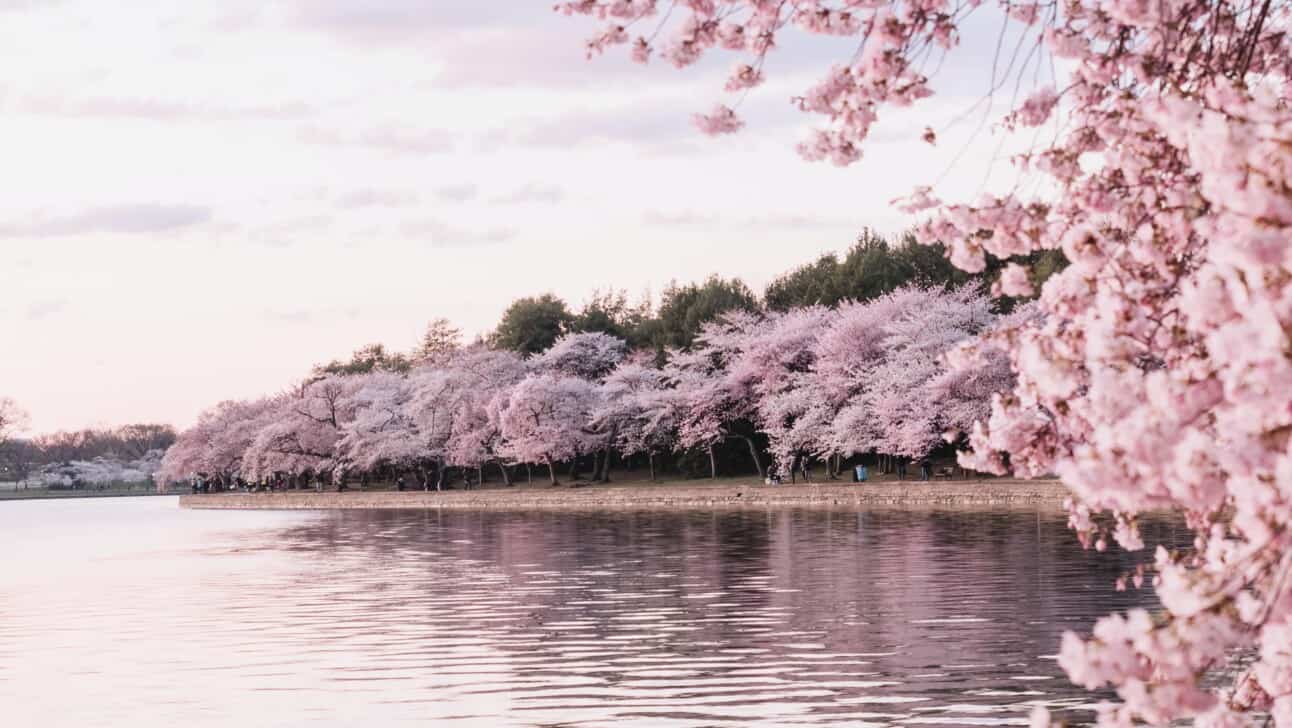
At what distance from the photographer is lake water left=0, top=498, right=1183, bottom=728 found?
15.8 meters

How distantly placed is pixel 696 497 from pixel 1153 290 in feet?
197

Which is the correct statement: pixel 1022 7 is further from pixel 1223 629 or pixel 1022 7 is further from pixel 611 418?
pixel 611 418

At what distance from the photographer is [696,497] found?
66688 mm

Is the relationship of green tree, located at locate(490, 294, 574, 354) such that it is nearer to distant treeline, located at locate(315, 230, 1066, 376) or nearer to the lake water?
distant treeline, located at locate(315, 230, 1066, 376)

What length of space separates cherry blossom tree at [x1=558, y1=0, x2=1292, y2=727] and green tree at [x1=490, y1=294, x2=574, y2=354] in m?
97.4

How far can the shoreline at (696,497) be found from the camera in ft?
176

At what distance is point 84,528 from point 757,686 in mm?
55445

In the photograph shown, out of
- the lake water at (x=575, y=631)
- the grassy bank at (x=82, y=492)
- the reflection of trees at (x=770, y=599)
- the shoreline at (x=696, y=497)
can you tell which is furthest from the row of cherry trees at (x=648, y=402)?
the grassy bank at (x=82, y=492)

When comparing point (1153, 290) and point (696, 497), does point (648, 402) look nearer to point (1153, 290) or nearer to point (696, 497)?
point (696, 497)

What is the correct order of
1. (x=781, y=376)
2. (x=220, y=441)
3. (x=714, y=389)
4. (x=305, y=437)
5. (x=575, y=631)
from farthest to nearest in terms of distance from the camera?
(x=220, y=441)
(x=305, y=437)
(x=714, y=389)
(x=781, y=376)
(x=575, y=631)

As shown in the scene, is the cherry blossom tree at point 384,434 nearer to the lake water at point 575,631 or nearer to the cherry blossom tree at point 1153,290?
the lake water at point 575,631

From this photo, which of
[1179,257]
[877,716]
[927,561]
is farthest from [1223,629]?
[927,561]

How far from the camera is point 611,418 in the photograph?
84.2 metres

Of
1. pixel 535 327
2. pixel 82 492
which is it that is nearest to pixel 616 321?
pixel 535 327
